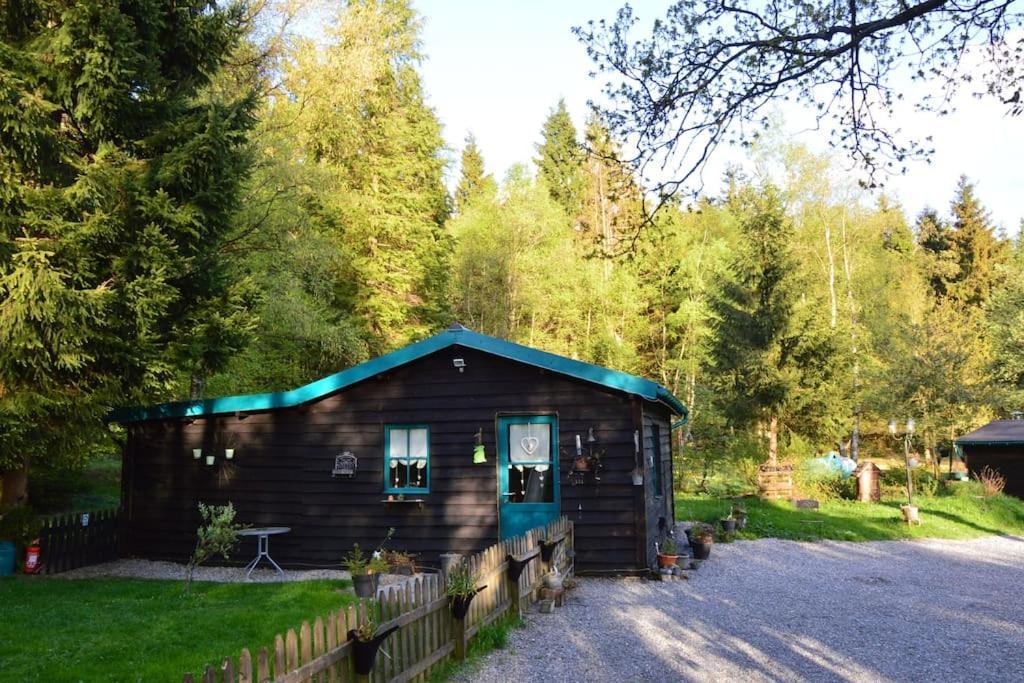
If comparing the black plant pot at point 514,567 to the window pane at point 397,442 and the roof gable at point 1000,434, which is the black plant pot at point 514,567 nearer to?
the window pane at point 397,442

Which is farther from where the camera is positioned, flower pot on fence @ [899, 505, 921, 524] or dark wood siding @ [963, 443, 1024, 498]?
dark wood siding @ [963, 443, 1024, 498]

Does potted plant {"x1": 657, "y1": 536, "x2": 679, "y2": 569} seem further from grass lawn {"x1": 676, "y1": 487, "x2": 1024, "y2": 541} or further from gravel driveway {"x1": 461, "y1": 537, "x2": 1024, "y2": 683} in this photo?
grass lawn {"x1": 676, "y1": 487, "x2": 1024, "y2": 541}

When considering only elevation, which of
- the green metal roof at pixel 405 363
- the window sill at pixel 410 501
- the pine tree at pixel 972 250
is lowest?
the window sill at pixel 410 501

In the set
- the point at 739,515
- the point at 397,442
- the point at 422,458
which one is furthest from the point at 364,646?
the point at 739,515

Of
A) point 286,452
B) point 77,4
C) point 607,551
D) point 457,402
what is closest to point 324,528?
point 286,452

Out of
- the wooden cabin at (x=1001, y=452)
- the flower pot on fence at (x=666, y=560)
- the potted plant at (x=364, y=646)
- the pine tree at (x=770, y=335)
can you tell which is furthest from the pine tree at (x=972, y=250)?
the potted plant at (x=364, y=646)

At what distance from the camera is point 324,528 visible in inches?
428

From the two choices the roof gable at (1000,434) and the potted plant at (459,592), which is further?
the roof gable at (1000,434)

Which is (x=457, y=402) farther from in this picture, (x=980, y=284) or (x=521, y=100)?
(x=980, y=284)

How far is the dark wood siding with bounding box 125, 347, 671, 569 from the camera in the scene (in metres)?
9.94

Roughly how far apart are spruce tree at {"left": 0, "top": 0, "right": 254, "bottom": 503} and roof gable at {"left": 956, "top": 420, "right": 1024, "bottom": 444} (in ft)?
66.1

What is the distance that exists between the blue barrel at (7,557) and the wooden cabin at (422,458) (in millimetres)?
1765

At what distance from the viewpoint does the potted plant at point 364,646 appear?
428cm

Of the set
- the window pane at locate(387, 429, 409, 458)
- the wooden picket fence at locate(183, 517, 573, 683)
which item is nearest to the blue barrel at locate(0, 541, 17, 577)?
the window pane at locate(387, 429, 409, 458)
